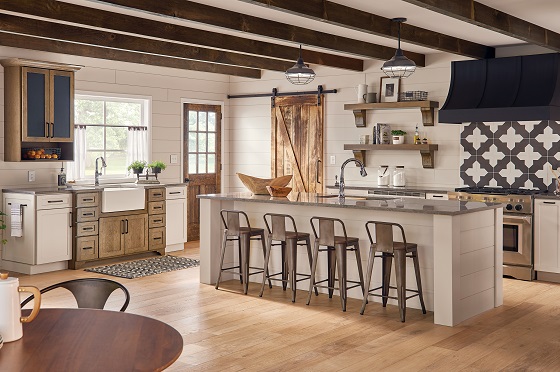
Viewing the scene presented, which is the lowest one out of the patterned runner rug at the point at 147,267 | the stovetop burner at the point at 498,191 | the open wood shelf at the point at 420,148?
the patterned runner rug at the point at 147,267

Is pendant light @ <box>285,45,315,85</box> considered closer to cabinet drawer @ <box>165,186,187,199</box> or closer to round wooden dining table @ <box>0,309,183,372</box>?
cabinet drawer @ <box>165,186,187,199</box>

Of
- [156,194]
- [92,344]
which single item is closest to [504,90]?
[156,194]

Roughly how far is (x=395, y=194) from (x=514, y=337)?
367 centimetres

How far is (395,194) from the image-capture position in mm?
8789

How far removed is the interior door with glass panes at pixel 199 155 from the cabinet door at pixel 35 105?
2.55 m

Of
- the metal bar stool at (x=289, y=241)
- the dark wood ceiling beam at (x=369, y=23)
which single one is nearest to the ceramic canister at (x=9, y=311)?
the dark wood ceiling beam at (x=369, y=23)

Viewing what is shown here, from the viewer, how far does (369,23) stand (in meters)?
6.22

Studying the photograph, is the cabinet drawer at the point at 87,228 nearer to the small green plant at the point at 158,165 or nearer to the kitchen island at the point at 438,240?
the small green plant at the point at 158,165

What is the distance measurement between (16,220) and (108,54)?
228cm

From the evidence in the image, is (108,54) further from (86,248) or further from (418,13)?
(418,13)

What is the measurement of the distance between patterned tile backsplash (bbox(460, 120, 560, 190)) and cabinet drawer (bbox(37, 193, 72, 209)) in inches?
185

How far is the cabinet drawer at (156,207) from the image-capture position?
8.88 metres

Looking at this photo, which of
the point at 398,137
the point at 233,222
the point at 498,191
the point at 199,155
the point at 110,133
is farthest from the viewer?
the point at 199,155

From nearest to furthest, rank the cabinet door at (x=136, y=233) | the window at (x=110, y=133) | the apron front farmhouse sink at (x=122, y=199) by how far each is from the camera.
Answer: the apron front farmhouse sink at (x=122, y=199) → the cabinet door at (x=136, y=233) → the window at (x=110, y=133)
